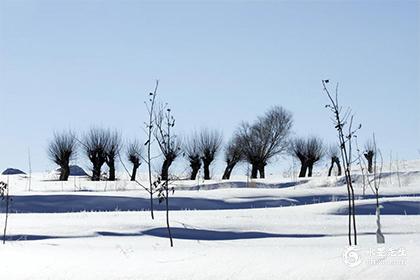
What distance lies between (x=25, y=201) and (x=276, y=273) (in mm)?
12588

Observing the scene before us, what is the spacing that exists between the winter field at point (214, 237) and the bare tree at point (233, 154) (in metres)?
14.2

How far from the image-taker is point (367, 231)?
A: 10180 millimetres

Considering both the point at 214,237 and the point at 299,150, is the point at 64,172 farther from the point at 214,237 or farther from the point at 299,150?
the point at 214,237

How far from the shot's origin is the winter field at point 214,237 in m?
4.27

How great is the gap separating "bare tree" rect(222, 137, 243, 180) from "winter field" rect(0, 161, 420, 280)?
1416 centimetres

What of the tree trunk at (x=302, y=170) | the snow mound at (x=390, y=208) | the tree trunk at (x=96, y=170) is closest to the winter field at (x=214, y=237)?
the snow mound at (x=390, y=208)

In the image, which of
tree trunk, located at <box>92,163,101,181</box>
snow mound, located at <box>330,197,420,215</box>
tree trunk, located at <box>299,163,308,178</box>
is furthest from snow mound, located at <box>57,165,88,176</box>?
snow mound, located at <box>330,197,420,215</box>

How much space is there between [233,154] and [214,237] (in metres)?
30.2

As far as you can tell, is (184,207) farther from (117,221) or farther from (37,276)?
(37,276)

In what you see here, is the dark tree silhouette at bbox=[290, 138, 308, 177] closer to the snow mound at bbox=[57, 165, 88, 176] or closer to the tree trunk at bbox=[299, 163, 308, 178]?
the tree trunk at bbox=[299, 163, 308, 178]

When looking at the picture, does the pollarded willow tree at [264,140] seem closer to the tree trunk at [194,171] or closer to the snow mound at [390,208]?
the tree trunk at [194,171]

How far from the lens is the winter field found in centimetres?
427

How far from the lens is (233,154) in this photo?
4025 centimetres

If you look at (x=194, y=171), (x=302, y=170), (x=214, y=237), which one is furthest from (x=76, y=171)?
(x=214, y=237)
